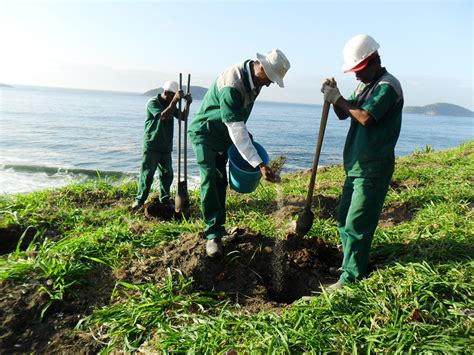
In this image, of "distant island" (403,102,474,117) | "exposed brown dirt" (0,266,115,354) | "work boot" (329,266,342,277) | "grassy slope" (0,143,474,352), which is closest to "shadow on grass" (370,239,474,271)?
"grassy slope" (0,143,474,352)

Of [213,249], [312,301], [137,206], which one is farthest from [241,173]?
[137,206]

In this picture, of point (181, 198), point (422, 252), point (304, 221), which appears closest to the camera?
point (422, 252)

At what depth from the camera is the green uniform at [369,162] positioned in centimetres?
308

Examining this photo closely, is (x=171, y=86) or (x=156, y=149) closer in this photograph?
(x=156, y=149)

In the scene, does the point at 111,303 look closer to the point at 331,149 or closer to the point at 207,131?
the point at 207,131

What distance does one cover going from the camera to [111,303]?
3.21m

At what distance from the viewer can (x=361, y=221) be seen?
3.27 m

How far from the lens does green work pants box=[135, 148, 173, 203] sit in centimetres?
645

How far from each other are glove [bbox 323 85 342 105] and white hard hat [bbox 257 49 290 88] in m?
0.40

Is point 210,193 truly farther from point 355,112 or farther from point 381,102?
point 381,102

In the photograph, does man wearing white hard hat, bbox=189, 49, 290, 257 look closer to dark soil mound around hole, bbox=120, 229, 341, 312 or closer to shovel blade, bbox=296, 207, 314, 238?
dark soil mound around hole, bbox=120, 229, 341, 312

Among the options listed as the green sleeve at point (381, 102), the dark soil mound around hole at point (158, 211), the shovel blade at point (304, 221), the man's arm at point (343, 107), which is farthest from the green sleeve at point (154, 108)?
the green sleeve at point (381, 102)

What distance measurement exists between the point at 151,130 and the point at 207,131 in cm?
287

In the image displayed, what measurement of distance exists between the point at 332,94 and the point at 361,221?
3.74ft
